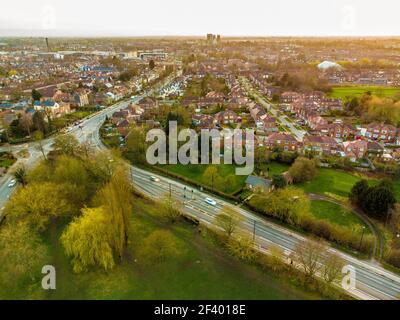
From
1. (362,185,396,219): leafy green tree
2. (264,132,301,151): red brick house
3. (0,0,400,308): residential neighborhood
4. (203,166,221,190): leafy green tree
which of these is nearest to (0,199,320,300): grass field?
(0,0,400,308): residential neighborhood

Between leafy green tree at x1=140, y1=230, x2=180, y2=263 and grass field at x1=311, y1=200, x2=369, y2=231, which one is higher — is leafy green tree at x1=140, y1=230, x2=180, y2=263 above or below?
above

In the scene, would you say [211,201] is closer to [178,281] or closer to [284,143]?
[178,281]

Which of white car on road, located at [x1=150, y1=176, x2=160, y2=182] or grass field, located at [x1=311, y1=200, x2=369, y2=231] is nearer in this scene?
grass field, located at [x1=311, y1=200, x2=369, y2=231]

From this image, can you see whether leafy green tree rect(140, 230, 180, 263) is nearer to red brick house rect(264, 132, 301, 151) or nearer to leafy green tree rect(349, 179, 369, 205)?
leafy green tree rect(349, 179, 369, 205)

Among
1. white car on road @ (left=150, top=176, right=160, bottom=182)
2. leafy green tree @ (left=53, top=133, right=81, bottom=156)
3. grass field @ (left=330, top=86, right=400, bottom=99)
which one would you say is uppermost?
grass field @ (left=330, top=86, right=400, bottom=99)

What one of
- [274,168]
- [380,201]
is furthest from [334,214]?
[274,168]

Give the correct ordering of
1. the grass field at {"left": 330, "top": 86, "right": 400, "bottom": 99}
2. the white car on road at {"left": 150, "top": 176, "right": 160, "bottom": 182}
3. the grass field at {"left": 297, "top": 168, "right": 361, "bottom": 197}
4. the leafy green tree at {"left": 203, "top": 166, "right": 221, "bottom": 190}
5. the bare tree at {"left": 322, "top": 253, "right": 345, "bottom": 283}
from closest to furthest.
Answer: the bare tree at {"left": 322, "top": 253, "right": 345, "bottom": 283} → the leafy green tree at {"left": 203, "top": 166, "right": 221, "bottom": 190} → the grass field at {"left": 297, "top": 168, "right": 361, "bottom": 197} → the white car on road at {"left": 150, "top": 176, "right": 160, "bottom": 182} → the grass field at {"left": 330, "top": 86, "right": 400, "bottom": 99}
